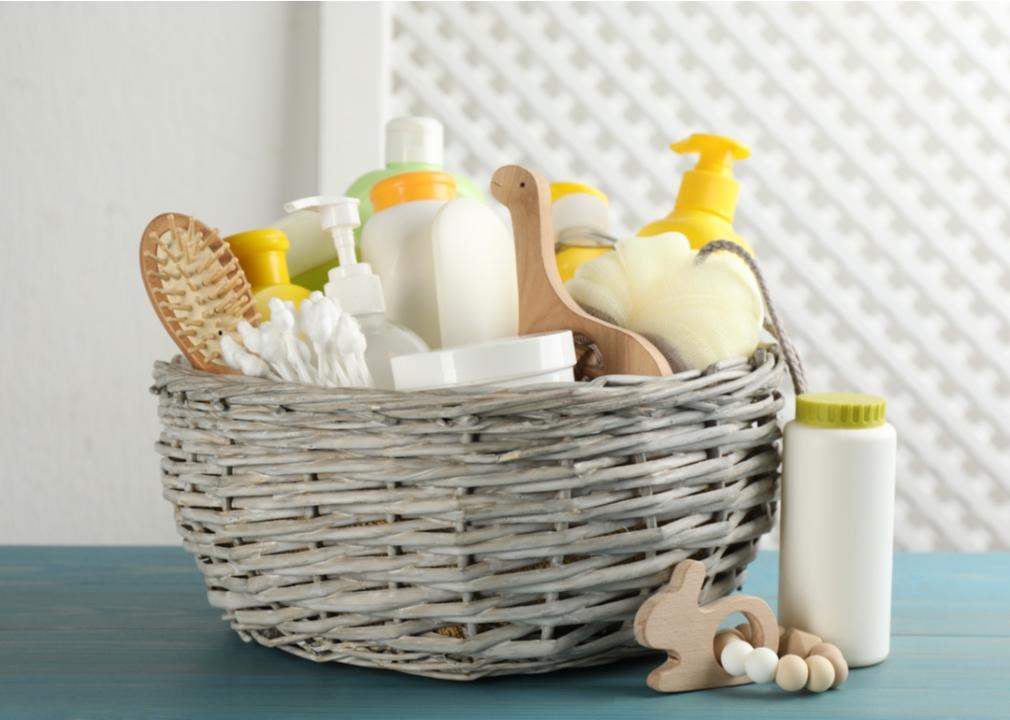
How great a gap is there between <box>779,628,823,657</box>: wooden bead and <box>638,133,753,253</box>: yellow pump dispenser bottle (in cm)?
20

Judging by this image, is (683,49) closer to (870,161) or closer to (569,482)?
(870,161)

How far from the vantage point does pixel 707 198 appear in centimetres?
61

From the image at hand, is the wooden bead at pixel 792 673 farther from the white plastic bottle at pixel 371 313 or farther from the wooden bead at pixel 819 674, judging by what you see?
the white plastic bottle at pixel 371 313

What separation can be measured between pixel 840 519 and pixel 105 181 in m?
0.92

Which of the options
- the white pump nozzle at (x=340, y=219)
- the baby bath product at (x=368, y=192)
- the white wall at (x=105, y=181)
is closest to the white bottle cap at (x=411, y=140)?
the baby bath product at (x=368, y=192)

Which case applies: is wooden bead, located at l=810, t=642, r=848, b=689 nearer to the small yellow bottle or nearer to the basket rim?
the basket rim

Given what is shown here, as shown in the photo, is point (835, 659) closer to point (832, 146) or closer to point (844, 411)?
point (844, 411)

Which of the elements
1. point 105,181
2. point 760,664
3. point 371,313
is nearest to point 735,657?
point 760,664

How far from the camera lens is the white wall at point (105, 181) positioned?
3.84 feet

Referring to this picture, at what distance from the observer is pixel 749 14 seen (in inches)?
53.6

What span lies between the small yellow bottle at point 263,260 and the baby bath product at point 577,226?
0.14m

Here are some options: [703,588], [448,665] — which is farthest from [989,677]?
[448,665]

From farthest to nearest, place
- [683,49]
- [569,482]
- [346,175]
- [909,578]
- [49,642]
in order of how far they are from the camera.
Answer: [683,49]
[346,175]
[909,578]
[49,642]
[569,482]

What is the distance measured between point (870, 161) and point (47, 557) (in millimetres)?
1024
